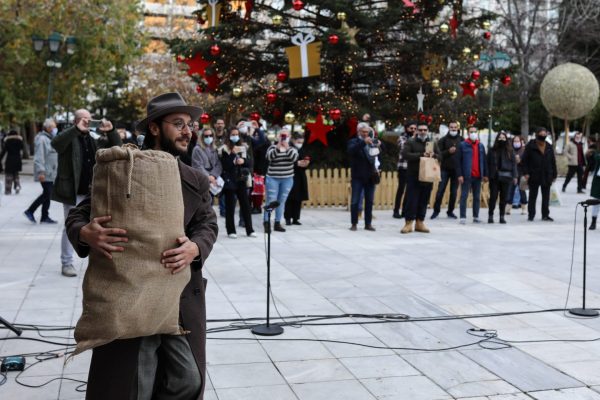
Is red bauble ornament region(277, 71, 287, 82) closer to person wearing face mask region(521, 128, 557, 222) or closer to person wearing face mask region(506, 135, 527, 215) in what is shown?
person wearing face mask region(506, 135, 527, 215)

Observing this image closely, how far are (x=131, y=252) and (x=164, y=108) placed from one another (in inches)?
30.6

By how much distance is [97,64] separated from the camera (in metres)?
28.4

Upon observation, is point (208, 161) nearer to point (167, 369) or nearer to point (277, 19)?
point (277, 19)

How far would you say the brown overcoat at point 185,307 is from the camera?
304 centimetres

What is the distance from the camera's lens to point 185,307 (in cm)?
325

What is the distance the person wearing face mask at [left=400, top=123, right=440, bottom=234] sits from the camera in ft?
41.3

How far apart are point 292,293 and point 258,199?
25.7 ft

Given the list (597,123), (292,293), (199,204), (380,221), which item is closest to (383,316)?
(292,293)

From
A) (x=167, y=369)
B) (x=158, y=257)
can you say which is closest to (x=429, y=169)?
(x=167, y=369)

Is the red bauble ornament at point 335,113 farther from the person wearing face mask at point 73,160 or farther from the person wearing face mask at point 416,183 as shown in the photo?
the person wearing face mask at point 73,160

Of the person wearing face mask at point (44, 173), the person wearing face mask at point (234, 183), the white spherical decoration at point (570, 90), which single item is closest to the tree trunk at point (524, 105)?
the white spherical decoration at point (570, 90)

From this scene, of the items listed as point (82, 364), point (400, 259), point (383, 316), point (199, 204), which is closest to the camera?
point (199, 204)

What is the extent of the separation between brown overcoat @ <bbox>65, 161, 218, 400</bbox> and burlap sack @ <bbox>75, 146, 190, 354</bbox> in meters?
0.08

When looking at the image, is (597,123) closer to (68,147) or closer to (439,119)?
(439,119)
